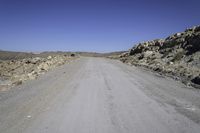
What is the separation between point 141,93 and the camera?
13.6 meters

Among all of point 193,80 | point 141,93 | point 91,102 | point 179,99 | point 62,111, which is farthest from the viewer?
point 193,80

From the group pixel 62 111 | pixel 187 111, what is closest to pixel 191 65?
pixel 187 111

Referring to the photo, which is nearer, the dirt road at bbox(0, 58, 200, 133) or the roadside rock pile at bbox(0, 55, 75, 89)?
the dirt road at bbox(0, 58, 200, 133)

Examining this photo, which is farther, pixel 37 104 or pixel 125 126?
pixel 37 104

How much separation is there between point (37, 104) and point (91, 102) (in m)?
2.11

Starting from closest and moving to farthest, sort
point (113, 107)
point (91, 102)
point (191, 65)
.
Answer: point (113, 107)
point (91, 102)
point (191, 65)

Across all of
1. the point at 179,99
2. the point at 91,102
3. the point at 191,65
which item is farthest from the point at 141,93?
the point at 191,65

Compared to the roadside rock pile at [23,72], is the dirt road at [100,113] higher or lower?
higher

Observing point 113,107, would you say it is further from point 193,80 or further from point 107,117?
point 193,80

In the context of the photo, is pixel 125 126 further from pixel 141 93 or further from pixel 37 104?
pixel 141 93

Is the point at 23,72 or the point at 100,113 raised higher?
the point at 100,113

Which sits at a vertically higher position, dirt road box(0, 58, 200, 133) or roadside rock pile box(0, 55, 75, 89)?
dirt road box(0, 58, 200, 133)

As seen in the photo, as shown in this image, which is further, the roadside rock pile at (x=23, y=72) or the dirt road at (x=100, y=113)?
the roadside rock pile at (x=23, y=72)

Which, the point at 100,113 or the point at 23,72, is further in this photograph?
the point at 23,72
